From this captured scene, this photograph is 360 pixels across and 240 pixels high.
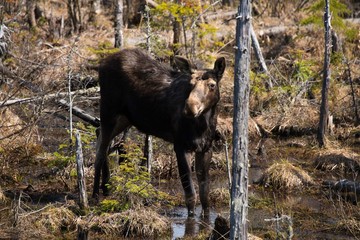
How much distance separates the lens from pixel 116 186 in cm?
1138

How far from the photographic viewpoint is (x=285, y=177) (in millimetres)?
13539

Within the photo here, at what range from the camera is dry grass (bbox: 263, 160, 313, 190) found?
44.3ft

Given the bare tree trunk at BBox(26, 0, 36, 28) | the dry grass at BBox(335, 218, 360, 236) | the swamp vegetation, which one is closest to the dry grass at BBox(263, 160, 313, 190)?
the swamp vegetation

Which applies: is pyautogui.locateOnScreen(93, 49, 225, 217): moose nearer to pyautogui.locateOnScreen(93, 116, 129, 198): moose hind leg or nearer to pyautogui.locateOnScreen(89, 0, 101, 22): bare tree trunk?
pyautogui.locateOnScreen(93, 116, 129, 198): moose hind leg

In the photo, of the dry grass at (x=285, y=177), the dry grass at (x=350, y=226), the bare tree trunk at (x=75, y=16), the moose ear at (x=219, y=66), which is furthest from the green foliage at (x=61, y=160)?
the bare tree trunk at (x=75, y=16)

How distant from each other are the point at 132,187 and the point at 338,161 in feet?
18.5

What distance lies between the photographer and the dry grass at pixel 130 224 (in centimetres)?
1041

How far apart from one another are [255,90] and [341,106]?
2.11 meters

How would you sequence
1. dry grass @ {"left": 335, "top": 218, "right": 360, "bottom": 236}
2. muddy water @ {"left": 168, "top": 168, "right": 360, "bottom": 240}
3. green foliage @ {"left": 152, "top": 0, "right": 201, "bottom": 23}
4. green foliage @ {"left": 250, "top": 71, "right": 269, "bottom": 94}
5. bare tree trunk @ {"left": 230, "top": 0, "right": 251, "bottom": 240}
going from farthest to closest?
green foliage @ {"left": 250, "top": 71, "right": 269, "bottom": 94}
green foliage @ {"left": 152, "top": 0, "right": 201, "bottom": 23}
muddy water @ {"left": 168, "top": 168, "right": 360, "bottom": 240}
dry grass @ {"left": 335, "top": 218, "right": 360, "bottom": 236}
bare tree trunk @ {"left": 230, "top": 0, "right": 251, "bottom": 240}

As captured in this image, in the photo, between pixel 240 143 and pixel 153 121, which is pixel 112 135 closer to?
pixel 153 121

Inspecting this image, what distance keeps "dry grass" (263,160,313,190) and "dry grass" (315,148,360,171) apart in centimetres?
128

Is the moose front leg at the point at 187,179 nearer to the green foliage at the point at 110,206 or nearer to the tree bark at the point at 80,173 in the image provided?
the green foliage at the point at 110,206

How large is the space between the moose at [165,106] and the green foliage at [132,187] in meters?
0.54

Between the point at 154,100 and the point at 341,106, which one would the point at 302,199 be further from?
the point at 341,106
